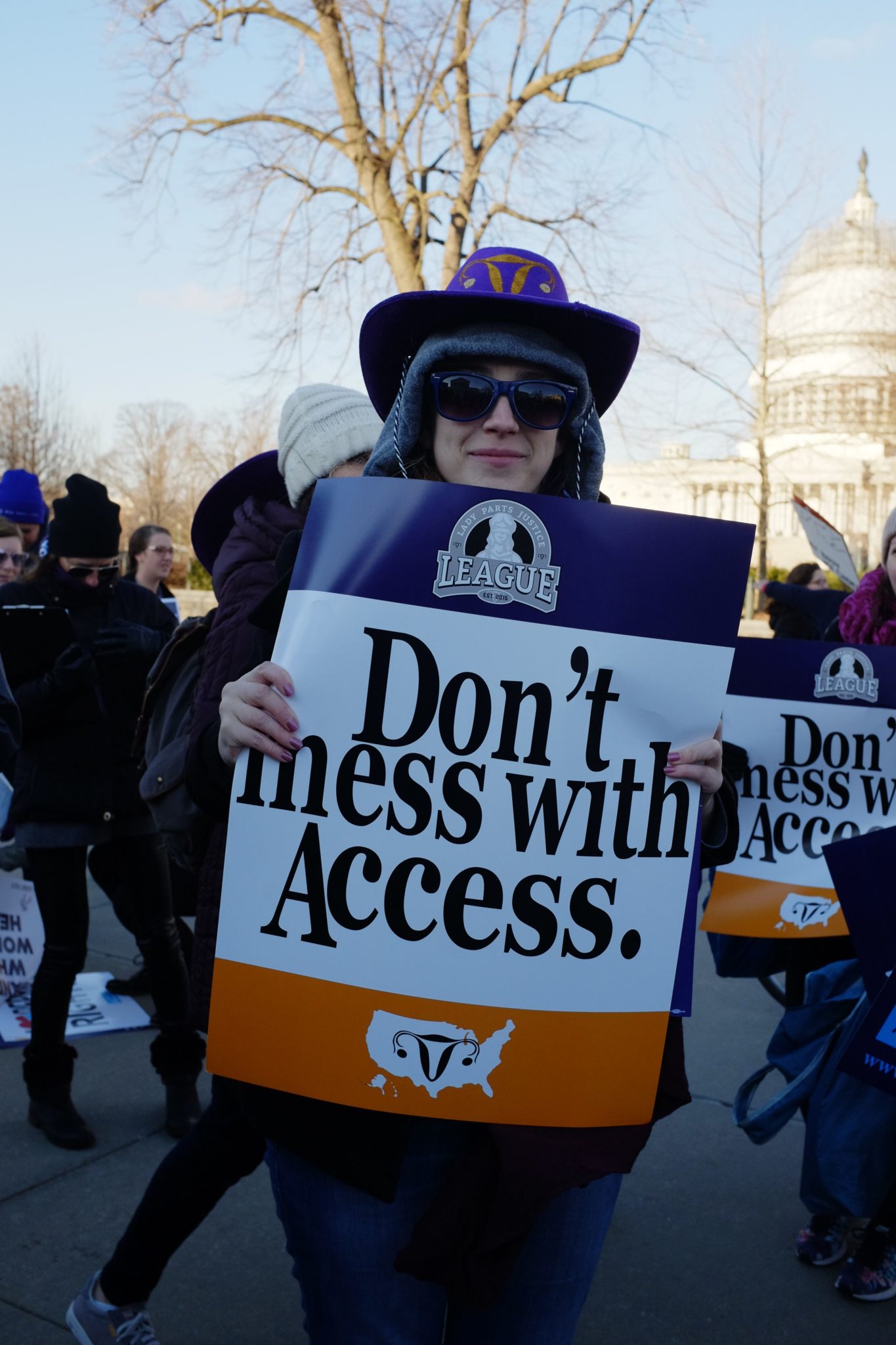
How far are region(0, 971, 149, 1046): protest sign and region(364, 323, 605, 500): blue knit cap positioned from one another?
3229 mm

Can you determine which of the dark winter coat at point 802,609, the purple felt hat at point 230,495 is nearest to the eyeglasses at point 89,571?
the purple felt hat at point 230,495

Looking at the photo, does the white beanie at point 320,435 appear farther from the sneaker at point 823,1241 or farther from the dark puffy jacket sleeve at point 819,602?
the dark puffy jacket sleeve at point 819,602

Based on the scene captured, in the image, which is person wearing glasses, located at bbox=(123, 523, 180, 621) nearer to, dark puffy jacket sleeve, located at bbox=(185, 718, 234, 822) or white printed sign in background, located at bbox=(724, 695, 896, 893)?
white printed sign in background, located at bbox=(724, 695, 896, 893)

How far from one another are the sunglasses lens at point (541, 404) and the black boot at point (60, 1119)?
2895mm

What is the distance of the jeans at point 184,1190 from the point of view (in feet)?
7.94

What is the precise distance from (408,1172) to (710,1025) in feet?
11.9

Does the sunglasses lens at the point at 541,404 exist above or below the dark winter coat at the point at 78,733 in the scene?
above

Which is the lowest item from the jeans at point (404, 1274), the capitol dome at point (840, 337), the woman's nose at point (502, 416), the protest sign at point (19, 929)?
the protest sign at point (19, 929)

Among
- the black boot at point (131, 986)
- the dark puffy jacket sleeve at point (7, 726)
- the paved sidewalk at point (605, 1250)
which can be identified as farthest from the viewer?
the black boot at point (131, 986)

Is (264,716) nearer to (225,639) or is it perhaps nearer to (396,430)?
(396,430)

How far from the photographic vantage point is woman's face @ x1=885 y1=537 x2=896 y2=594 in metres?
3.46

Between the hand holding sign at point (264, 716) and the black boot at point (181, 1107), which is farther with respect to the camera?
the black boot at point (181, 1107)

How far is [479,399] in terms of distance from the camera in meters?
1.67

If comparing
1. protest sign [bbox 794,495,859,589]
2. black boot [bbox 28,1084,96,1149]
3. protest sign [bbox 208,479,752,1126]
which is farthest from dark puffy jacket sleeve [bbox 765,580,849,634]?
protest sign [bbox 208,479,752,1126]
